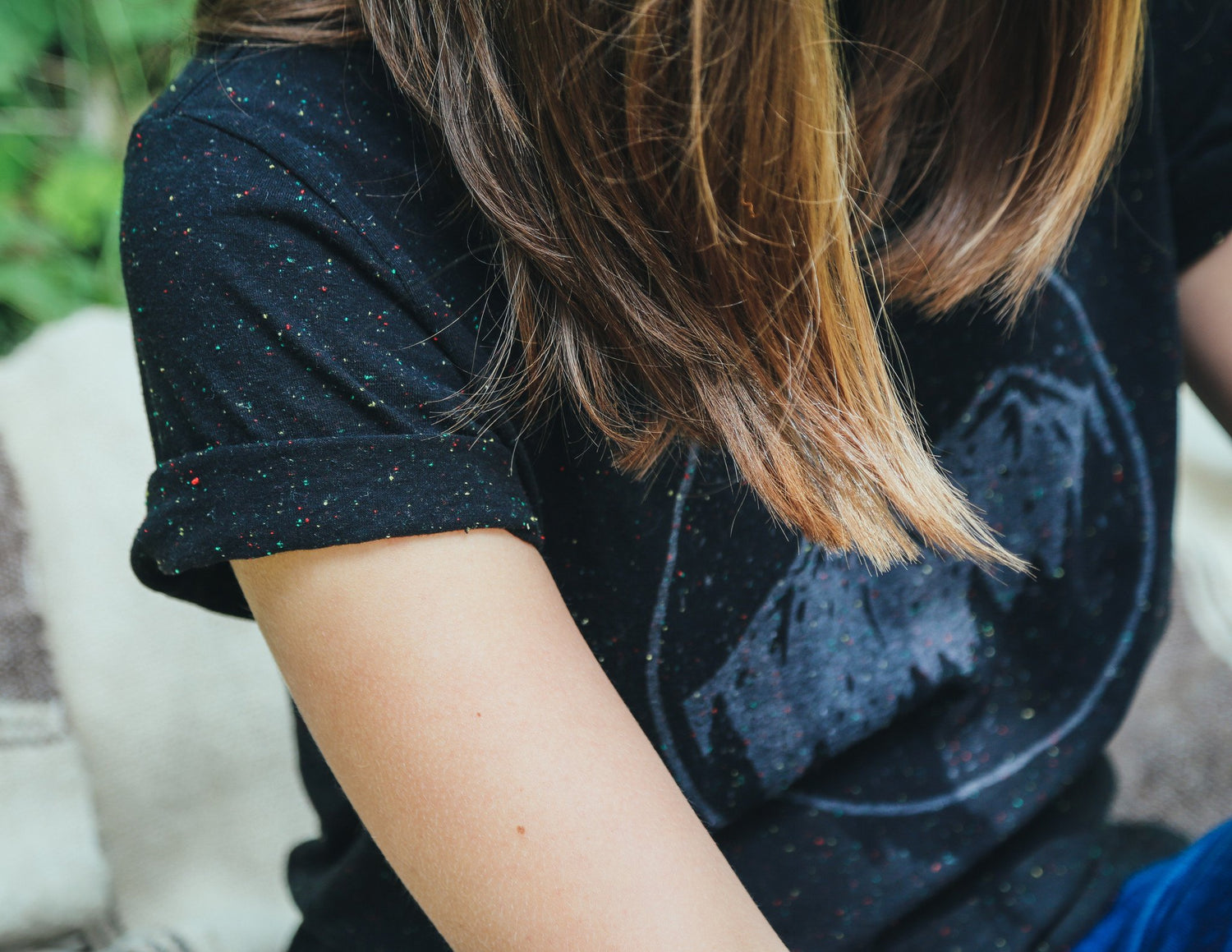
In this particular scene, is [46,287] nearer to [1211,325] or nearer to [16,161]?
[16,161]

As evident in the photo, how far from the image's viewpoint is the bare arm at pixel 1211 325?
2.09 feet

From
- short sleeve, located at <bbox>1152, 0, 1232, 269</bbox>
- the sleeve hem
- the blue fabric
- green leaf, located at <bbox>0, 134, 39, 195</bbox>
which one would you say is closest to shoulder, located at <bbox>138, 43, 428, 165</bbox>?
the sleeve hem

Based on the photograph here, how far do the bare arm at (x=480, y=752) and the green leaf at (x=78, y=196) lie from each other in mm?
1054

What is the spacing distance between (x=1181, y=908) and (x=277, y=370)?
600 mm

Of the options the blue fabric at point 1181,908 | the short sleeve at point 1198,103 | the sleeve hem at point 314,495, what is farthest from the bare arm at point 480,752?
Result: the short sleeve at point 1198,103

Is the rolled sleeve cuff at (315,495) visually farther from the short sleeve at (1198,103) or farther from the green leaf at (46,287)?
the green leaf at (46,287)

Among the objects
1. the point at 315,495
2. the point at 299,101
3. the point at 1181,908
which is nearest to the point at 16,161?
the point at 299,101

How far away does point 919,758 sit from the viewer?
1.90 ft

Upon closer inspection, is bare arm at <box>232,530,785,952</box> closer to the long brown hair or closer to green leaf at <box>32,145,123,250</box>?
the long brown hair

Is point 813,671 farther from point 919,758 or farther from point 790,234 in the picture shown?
point 790,234

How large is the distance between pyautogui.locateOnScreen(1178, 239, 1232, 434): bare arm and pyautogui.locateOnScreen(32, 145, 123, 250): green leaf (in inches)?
49.0

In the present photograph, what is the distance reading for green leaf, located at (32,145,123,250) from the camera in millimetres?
1206

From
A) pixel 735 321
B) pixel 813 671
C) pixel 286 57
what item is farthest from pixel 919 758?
pixel 286 57

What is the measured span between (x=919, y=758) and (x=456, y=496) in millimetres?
370
